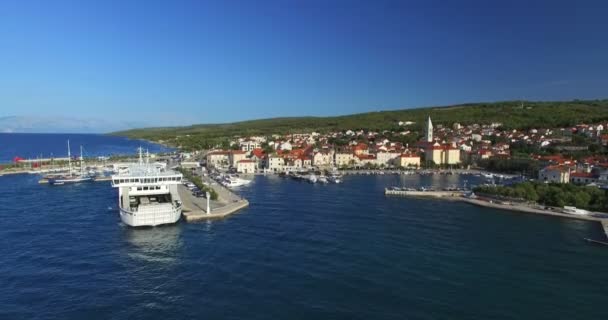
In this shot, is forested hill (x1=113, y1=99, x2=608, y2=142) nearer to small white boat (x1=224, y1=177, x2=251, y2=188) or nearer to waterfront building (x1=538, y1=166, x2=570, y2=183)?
waterfront building (x1=538, y1=166, x2=570, y2=183)

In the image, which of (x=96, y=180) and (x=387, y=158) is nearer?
(x=96, y=180)

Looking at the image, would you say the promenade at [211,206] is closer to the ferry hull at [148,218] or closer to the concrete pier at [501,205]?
the ferry hull at [148,218]

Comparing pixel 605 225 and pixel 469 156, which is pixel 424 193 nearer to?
pixel 605 225

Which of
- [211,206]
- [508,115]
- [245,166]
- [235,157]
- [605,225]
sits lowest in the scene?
[605,225]

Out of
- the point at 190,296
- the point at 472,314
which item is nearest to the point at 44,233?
the point at 190,296

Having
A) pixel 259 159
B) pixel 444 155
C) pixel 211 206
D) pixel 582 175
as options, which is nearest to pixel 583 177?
pixel 582 175

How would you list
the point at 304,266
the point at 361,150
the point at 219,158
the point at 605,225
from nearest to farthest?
the point at 304,266 < the point at 605,225 < the point at 219,158 < the point at 361,150

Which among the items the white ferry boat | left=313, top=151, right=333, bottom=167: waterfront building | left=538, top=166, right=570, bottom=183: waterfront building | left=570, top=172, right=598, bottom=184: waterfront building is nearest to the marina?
left=538, top=166, right=570, bottom=183: waterfront building

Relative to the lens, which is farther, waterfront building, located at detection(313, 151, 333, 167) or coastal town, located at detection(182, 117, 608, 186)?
waterfront building, located at detection(313, 151, 333, 167)
